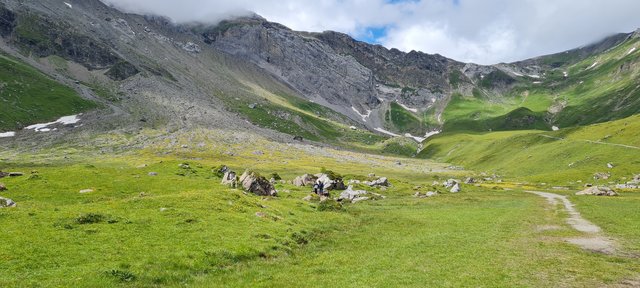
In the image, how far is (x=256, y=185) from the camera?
63375 mm

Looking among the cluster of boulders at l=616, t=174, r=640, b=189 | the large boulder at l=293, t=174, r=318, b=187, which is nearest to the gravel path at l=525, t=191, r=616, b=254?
the large boulder at l=293, t=174, r=318, b=187

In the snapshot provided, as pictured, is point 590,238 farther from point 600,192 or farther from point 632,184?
point 632,184

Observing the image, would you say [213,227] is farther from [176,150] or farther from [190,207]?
[176,150]

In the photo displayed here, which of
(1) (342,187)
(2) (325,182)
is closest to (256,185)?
(2) (325,182)

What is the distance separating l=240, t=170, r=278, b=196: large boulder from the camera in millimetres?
62812

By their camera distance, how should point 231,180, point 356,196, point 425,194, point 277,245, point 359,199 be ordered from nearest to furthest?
point 277,245, point 231,180, point 359,199, point 356,196, point 425,194

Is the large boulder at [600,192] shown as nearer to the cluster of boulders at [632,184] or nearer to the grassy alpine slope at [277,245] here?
the cluster of boulders at [632,184]

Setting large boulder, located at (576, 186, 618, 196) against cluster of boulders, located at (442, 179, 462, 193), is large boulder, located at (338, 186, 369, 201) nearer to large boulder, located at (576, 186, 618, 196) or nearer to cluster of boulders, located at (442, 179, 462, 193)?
cluster of boulders, located at (442, 179, 462, 193)

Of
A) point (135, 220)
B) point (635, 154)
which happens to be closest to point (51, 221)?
point (135, 220)

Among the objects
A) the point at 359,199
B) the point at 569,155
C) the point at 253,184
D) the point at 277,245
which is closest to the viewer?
the point at 277,245

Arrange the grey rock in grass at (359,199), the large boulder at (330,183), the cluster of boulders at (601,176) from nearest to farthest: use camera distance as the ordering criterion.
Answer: the grey rock in grass at (359,199), the large boulder at (330,183), the cluster of boulders at (601,176)

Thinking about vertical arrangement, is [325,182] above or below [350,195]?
above

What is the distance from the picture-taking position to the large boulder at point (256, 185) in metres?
62.8

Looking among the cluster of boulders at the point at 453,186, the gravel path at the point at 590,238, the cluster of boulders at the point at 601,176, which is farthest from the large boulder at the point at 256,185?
the cluster of boulders at the point at 601,176
